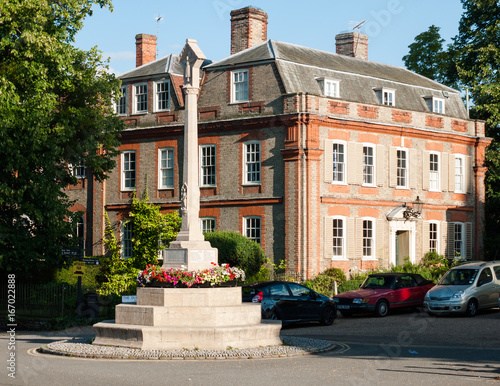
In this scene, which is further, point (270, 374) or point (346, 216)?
point (346, 216)

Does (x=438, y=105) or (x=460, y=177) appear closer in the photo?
(x=460, y=177)

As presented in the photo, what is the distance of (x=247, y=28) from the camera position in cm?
4150

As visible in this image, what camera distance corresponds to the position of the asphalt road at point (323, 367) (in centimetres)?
1376

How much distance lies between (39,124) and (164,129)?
41.6 feet

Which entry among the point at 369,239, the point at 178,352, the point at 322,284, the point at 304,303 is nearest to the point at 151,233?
the point at 322,284

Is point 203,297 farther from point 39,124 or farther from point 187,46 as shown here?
point 39,124

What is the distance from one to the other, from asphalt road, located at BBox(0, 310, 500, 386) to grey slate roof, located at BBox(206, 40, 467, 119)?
1871 cm

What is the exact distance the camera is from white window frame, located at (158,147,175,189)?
133 feet

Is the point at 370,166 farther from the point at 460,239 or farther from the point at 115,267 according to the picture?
the point at 115,267

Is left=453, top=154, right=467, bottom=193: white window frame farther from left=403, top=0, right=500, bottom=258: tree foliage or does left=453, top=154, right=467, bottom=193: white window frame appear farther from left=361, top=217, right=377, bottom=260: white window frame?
left=361, top=217, right=377, bottom=260: white window frame

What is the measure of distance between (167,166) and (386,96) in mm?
11722

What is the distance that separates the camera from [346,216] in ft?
123

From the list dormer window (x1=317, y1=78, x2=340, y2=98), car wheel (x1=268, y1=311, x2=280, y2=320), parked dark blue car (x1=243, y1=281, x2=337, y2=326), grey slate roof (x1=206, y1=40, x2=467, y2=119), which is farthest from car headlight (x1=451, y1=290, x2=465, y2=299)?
dormer window (x1=317, y1=78, x2=340, y2=98)

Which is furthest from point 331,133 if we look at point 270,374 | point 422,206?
point 270,374
